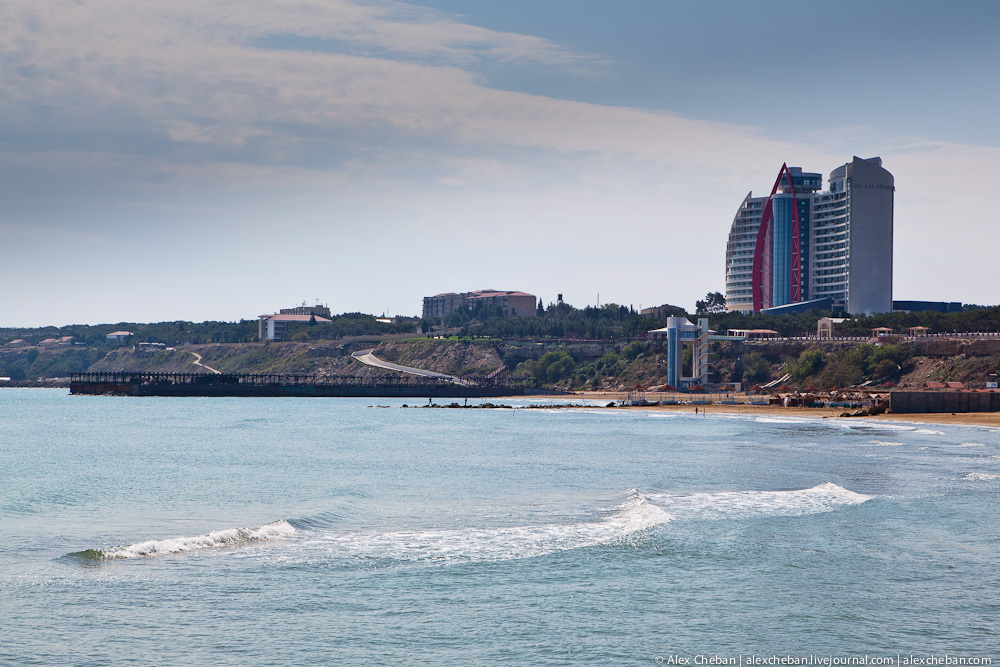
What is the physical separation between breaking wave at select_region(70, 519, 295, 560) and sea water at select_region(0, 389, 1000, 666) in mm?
100

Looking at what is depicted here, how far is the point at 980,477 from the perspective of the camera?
137 ft

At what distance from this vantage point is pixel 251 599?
800 inches

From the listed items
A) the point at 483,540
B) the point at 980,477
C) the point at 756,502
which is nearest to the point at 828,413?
the point at 980,477

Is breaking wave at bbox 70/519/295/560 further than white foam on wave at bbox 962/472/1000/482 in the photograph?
No

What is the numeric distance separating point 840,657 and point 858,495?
20756 millimetres

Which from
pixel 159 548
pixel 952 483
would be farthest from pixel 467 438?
pixel 159 548

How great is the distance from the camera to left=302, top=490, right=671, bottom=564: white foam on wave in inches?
984

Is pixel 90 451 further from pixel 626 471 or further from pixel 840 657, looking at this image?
pixel 840 657

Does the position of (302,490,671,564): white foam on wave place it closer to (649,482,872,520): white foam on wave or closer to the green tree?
(649,482,872,520): white foam on wave

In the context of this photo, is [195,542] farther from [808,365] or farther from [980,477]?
[808,365]

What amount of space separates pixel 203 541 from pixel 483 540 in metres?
7.51

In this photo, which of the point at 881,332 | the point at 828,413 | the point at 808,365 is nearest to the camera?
the point at 828,413

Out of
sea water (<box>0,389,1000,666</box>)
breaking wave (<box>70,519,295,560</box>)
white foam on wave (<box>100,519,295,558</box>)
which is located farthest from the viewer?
white foam on wave (<box>100,519,295,558</box>)

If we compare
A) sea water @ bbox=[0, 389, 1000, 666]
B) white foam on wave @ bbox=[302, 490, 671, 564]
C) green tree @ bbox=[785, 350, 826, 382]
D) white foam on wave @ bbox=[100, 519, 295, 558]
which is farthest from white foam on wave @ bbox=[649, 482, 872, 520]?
green tree @ bbox=[785, 350, 826, 382]
